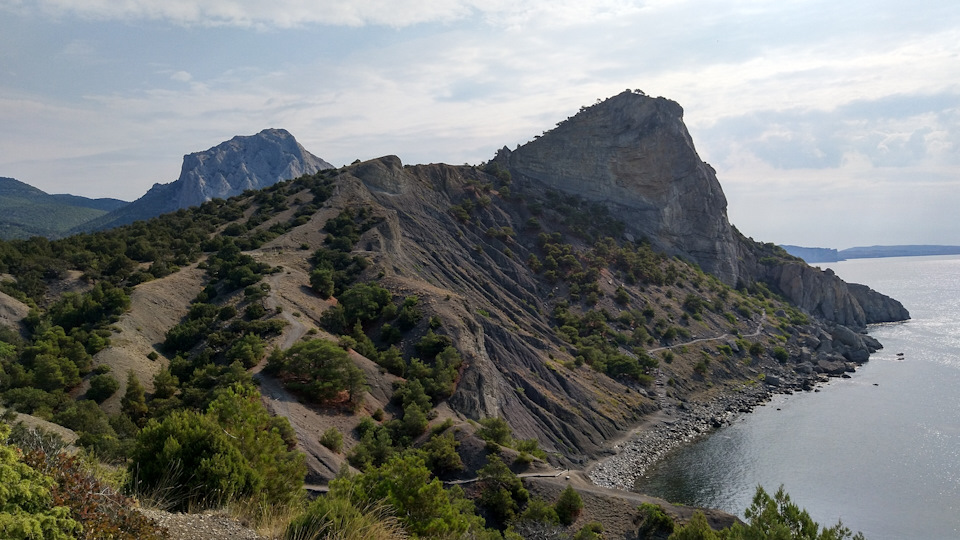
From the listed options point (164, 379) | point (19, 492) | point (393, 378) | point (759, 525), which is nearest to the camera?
point (19, 492)

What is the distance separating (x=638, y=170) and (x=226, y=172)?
116741 mm

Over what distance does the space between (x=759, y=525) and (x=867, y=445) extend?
39352 millimetres

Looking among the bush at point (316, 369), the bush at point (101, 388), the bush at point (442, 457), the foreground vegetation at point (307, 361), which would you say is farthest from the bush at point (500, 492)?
the bush at point (101, 388)

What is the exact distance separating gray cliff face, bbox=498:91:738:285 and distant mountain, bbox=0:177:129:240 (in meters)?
88.4

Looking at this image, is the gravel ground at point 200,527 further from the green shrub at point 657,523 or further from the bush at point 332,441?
the green shrub at point 657,523

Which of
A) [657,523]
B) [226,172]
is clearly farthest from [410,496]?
[226,172]

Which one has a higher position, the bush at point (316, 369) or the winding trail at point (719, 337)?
the bush at point (316, 369)

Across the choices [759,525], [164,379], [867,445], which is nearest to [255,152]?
[164,379]

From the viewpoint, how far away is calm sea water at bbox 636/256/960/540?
3583cm

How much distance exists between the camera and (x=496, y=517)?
90.0ft

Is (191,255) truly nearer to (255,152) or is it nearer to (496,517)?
(496,517)

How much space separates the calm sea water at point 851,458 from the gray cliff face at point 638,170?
34.2m

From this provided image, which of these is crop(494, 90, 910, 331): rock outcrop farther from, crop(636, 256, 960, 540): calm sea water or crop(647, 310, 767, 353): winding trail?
crop(636, 256, 960, 540): calm sea water

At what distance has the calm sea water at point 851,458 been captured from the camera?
35.8 m
